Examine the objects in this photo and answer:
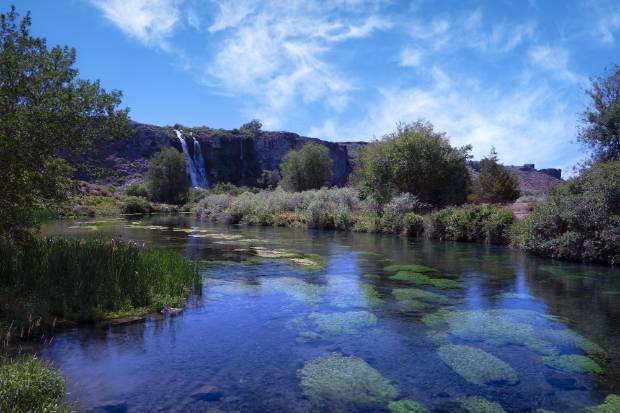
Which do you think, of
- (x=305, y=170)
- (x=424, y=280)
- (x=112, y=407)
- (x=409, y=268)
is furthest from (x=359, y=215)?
(x=112, y=407)

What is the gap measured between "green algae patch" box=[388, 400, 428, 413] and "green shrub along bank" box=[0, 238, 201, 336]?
6565mm

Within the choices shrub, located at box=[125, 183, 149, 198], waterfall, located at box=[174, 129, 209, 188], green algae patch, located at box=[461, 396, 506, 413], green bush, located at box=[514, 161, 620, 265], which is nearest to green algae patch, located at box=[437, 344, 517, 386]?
green algae patch, located at box=[461, 396, 506, 413]

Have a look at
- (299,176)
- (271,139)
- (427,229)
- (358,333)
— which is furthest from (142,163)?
(358,333)

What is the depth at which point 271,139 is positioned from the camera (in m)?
142

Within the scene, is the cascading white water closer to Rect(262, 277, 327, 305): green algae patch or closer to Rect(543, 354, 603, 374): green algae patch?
Rect(262, 277, 327, 305): green algae patch

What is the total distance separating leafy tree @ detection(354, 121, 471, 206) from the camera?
4041cm

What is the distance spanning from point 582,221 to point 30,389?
2141cm

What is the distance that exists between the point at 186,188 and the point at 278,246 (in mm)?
61191

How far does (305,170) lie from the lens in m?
69.3

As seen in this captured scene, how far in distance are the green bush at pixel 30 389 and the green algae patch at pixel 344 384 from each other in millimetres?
3296

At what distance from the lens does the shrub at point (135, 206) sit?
6605cm

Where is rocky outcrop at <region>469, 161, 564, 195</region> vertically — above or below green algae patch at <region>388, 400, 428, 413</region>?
above

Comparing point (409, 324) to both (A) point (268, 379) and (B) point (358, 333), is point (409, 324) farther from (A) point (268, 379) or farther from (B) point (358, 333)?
(A) point (268, 379)

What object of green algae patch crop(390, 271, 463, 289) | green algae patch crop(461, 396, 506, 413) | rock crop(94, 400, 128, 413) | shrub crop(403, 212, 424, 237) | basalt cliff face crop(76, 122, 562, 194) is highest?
basalt cliff face crop(76, 122, 562, 194)
